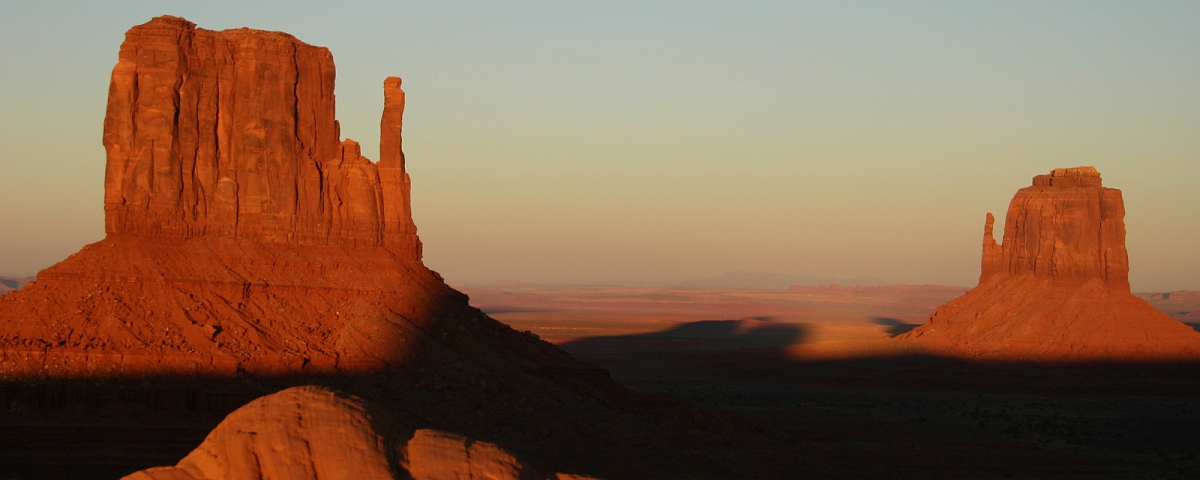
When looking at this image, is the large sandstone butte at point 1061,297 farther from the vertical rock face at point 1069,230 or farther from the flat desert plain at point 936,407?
the flat desert plain at point 936,407

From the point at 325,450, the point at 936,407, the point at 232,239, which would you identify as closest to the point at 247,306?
the point at 232,239

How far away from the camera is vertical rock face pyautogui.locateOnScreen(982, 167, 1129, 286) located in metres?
89.5

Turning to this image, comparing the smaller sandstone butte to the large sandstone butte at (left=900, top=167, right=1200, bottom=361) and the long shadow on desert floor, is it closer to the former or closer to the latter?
the long shadow on desert floor

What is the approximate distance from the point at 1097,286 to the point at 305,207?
63.3 m

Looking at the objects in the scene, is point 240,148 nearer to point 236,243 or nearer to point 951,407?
point 236,243

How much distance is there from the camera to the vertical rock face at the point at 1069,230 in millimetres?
89500

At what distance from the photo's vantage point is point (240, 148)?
4088 centimetres

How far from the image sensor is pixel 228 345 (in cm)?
3509

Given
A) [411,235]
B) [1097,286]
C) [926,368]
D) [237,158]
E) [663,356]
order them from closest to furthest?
[237,158], [411,235], [926,368], [1097,286], [663,356]

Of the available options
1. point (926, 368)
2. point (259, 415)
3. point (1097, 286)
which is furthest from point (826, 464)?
point (1097, 286)

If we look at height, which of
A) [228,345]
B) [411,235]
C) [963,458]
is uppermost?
[411,235]

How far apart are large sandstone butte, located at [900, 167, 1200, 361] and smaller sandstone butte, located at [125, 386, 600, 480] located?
247ft

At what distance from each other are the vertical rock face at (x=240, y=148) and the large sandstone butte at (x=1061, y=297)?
53.7 m

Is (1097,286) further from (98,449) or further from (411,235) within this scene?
(98,449)
